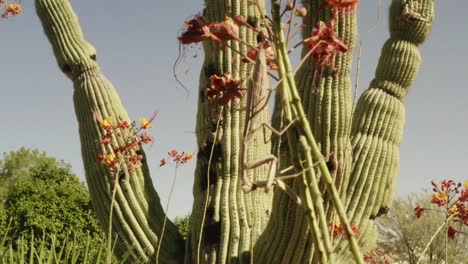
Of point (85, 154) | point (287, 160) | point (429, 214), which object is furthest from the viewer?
point (429, 214)

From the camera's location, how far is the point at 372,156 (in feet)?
12.3

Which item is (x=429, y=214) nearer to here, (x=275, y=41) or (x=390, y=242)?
(x=390, y=242)

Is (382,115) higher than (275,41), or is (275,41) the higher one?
(382,115)

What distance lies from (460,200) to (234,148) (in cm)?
167

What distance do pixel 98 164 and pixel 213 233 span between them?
103 cm

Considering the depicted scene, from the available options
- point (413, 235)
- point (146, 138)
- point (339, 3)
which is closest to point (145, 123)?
point (146, 138)

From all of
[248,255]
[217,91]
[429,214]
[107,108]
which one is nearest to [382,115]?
[248,255]

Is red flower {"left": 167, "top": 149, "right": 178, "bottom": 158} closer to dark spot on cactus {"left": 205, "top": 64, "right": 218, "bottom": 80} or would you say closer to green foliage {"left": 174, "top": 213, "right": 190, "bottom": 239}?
dark spot on cactus {"left": 205, "top": 64, "right": 218, "bottom": 80}

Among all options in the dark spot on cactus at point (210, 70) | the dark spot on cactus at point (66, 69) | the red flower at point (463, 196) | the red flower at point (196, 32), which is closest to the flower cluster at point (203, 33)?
the red flower at point (196, 32)

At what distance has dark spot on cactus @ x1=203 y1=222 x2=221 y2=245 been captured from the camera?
3.85 metres

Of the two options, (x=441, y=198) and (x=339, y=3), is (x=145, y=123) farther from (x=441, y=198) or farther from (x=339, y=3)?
(x=339, y=3)

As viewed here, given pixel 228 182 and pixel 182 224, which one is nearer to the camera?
pixel 228 182

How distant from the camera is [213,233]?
3873mm

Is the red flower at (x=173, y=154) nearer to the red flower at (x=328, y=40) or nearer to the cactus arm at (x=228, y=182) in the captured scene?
the cactus arm at (x=228, y=182)
